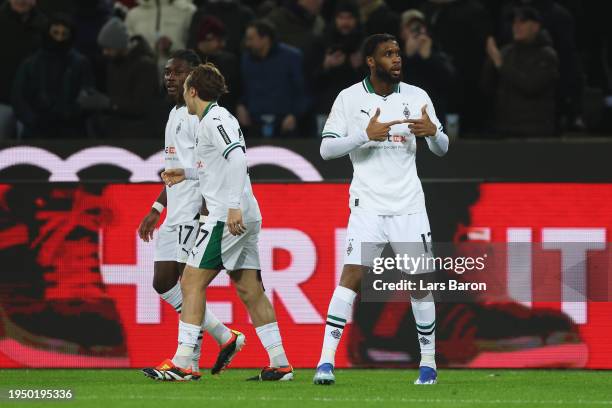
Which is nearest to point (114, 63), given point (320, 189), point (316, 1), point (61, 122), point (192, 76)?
point (61, 122)

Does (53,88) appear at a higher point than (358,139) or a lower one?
Result: higher

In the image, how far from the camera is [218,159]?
390 inches

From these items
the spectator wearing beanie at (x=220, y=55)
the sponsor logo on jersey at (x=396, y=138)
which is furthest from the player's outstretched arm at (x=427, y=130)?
the spectator wearing beanie at (x=220, y=55)

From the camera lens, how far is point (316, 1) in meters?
14.9

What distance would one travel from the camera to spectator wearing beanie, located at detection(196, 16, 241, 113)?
13.9 m

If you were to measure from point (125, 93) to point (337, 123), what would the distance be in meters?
4.73

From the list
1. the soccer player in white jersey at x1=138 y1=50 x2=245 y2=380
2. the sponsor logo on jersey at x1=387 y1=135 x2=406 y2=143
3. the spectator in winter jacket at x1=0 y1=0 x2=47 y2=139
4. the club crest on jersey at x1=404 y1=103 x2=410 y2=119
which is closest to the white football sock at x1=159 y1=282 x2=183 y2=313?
the soccer player in white jersey at x1=138 y1=50 x2=245 y2=380

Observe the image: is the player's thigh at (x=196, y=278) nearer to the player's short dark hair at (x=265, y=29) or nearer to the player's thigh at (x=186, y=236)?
the player's thigh at (x=186, y=236)

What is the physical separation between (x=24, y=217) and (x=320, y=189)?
8.04 feet

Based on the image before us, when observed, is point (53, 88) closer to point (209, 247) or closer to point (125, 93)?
point (125, 93)

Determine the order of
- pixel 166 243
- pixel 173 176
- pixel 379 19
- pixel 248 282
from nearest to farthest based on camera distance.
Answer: pixel 248 282
pixel 173 176
pixel 166 243
pixel 379 19

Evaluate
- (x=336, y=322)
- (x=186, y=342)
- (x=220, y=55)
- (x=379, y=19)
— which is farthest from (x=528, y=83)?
(x=186, y=342)

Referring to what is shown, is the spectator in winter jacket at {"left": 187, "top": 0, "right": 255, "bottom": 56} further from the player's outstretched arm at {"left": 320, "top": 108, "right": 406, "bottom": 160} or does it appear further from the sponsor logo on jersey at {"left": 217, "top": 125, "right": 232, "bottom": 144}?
the player's outstretched arm at {"left": 320, "top": 108, "right": 406, "bottom": 160}

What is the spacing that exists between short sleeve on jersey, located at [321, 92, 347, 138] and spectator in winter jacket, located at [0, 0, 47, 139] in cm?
589
